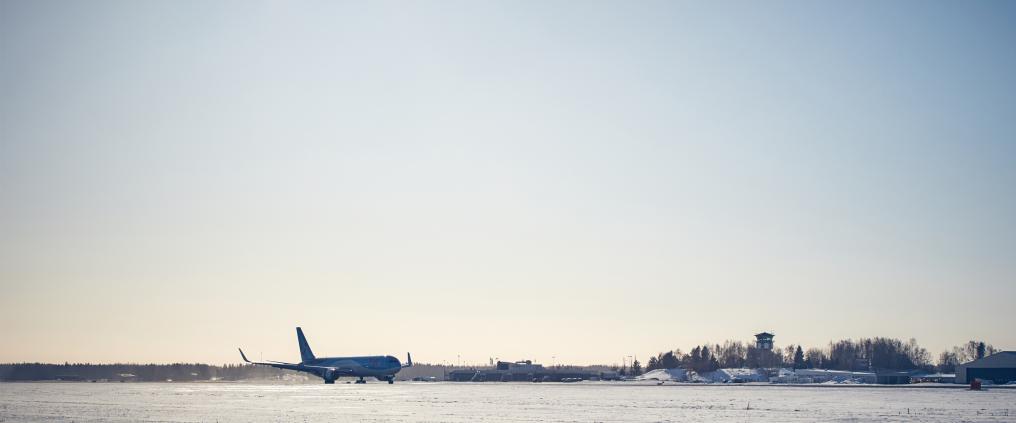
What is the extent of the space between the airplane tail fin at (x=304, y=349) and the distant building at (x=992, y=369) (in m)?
111

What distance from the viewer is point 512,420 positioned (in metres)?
46.0

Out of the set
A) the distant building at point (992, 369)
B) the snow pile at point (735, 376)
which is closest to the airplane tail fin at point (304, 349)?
the snow pile at point (735, 376)

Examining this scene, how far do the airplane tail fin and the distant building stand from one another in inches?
4376

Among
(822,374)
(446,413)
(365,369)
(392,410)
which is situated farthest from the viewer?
(822,374)

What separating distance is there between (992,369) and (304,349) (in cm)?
11850

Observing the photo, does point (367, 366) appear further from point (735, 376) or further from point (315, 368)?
point (735, 376)

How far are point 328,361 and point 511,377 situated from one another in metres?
47.6

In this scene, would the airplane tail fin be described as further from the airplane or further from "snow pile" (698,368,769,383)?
"snow pile" (698,368,769,383)

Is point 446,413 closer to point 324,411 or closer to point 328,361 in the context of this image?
point 324,411

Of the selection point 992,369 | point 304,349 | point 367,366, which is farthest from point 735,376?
point 304,349

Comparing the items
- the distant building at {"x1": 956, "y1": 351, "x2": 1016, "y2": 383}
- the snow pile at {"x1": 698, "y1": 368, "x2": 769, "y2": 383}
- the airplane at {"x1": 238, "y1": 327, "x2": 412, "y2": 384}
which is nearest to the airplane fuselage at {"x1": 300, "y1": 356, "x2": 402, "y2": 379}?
the airplane at {"x1": 238, "y1": 327, "x2": 412, "y2": 384}

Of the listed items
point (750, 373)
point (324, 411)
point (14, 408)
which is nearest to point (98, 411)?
point (14, 408)

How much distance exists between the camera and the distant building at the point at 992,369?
135375mm

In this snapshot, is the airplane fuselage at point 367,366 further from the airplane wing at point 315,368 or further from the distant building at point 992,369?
the distant building at point 992,369
